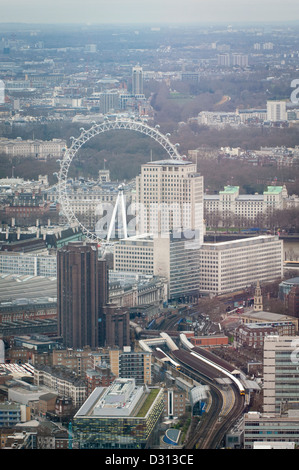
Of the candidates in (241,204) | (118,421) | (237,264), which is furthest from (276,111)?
(118,421)

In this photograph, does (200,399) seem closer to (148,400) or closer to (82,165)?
Result: (148,400)

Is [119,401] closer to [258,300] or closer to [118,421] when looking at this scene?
[118,421]

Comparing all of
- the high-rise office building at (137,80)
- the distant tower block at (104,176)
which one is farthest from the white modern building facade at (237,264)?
the high-rise office building at (137,80)

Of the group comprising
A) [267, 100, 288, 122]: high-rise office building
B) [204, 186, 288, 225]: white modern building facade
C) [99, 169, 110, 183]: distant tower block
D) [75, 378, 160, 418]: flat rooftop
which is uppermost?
[267, 100, 288, 122]: high-rise office building

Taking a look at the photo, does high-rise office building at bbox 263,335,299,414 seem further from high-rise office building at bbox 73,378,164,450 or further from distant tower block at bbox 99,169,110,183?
distant tower block at bbox 99,169,110,183


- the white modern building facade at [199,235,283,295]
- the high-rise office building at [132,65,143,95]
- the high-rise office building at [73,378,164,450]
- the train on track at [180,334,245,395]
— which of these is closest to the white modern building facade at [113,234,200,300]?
the white modern building facade at [199,235,283,295]
